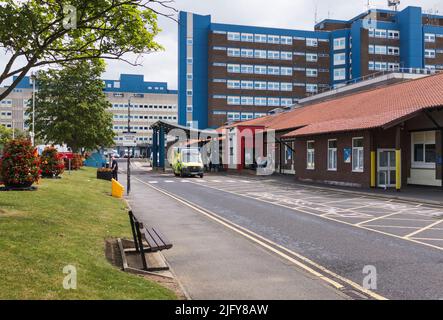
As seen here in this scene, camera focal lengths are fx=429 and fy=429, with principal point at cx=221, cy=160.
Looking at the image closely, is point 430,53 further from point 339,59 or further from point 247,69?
point 247,69

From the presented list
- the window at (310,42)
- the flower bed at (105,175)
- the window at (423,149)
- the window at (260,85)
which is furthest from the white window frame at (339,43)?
the flower bed at (105,175)

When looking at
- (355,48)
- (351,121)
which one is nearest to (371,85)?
(351,121)

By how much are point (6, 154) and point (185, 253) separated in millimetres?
9373

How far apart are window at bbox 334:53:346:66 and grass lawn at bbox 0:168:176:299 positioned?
84367 millimetres

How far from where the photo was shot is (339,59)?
8919 centimetres

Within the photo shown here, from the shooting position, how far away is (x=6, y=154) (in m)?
15.1

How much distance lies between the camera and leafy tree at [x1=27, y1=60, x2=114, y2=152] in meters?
41.9

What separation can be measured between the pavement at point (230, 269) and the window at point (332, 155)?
60.9 ft

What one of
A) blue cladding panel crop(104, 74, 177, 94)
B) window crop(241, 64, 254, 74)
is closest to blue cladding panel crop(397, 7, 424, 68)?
window crop(241, 64, 254, 74)

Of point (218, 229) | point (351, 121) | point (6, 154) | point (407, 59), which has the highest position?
point (407, 59)

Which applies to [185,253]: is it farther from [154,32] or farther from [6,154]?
[6,154]

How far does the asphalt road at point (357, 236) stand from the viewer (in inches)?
279

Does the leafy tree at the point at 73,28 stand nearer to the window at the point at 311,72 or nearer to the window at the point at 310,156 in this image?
the window at the point at 310,156

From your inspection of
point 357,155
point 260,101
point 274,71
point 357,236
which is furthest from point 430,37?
point 357,236
